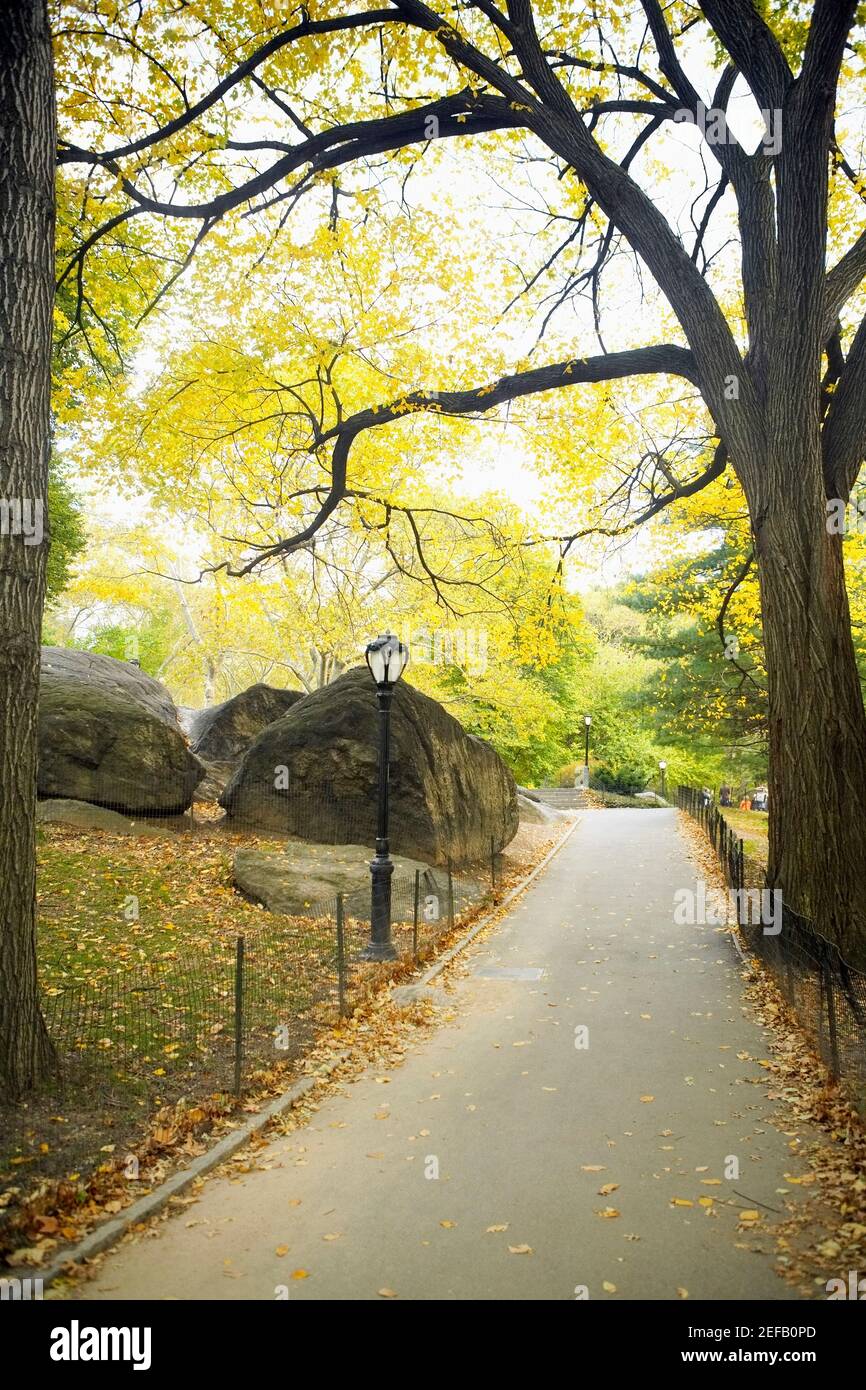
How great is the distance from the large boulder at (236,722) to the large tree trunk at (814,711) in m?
13.7

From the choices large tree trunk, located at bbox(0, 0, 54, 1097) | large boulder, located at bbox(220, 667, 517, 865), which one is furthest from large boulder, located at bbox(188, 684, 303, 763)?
large tree trunk, located at bbox(0, 0, 54, 1097)

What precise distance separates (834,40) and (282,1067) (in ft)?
37.3

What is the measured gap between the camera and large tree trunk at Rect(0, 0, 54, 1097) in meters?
5.51

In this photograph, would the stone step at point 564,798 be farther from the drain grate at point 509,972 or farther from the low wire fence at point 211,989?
the drain grate at point 509,972

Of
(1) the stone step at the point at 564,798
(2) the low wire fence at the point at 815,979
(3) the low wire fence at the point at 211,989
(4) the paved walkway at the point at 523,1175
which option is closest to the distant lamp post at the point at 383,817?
(3) the low wire fence at the point at 211,989

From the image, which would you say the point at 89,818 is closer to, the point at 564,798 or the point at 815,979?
the point at 815,979

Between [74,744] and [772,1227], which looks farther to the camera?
[74,744]

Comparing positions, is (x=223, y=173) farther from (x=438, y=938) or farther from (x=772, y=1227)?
(x=772, y=1227)

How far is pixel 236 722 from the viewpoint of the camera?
21.3 meters

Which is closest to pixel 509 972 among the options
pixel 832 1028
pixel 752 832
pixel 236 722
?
pixel 832 1028

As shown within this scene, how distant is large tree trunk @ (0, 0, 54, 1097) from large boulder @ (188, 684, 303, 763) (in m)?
15.0

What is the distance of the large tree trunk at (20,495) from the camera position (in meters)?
5.51
